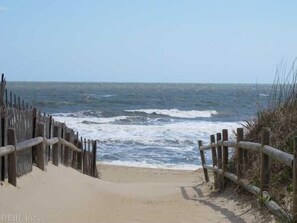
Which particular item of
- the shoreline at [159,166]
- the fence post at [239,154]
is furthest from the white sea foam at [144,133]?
the fence post at [239,154]

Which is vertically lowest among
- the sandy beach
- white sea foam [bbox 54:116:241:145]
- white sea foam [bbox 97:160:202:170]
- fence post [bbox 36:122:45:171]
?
white sea foam [bbox 97:160:202:170]

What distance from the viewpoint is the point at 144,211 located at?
826 centimetres

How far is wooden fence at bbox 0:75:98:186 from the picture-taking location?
7578 millimetres

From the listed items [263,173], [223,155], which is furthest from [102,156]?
[263,173]

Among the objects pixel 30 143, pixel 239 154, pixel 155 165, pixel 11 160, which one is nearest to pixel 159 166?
pixel 155 165

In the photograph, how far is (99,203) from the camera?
29.3 ft

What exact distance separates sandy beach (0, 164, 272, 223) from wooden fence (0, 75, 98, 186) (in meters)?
0.25

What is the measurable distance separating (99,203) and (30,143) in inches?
63.3

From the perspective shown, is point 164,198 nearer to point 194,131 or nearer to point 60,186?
point 60,186

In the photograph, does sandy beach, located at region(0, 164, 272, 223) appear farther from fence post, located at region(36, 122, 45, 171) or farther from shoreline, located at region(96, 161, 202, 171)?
shoreline, located at region(96, 161, 202, 171)

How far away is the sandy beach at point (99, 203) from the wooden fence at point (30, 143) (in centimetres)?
25

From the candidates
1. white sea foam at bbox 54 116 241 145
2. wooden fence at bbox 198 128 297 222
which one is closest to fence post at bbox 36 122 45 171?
wooden fence at bbox 198 128 297 222

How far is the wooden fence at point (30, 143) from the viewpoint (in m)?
7.58

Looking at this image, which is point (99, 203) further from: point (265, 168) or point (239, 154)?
point (265, 168)
